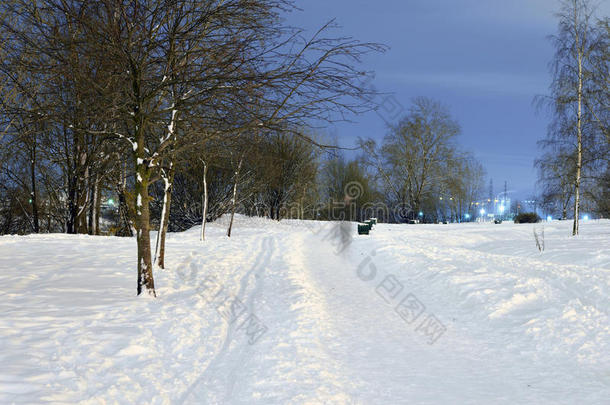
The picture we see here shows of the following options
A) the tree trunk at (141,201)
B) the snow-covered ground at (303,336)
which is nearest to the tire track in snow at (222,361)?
the snow-covered ground at (303,336)

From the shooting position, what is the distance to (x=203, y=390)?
3777 mm

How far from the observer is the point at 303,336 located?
17.4 feet

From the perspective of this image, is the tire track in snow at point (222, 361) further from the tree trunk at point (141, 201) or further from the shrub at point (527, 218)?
the shrub at point (527, 218)

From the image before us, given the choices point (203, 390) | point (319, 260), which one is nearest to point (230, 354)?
point (203, 390)

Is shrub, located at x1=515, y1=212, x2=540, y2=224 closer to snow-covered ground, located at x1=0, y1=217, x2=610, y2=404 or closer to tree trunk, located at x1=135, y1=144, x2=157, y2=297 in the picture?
snow-covered ground, located at x1=0, y1=217, x2=610, y2=404

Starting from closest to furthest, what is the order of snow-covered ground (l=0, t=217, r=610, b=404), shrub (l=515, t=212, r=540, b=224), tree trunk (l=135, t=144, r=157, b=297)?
1. snow-covered ground (l=0, t=217, r=610, b=404)
2. tree trunk (l=135, t=144, r=157, b=297)
3. shrub (l=515, t=212, r=540, b=224)

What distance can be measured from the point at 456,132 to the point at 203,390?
42971mm

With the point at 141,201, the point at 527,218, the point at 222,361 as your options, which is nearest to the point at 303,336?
the point at 222,361

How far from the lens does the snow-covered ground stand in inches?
146

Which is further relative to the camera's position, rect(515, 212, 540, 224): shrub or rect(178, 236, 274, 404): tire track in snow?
rect(515, 212, 540, 224): shrub

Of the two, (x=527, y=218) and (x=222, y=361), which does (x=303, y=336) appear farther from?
(x=527, y=218)

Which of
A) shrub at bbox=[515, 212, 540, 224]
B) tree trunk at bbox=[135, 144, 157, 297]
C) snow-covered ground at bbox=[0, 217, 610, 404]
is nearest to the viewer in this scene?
snow-covered ground at bbox=[0, 217, 610, 404]

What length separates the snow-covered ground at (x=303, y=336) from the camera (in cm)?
371

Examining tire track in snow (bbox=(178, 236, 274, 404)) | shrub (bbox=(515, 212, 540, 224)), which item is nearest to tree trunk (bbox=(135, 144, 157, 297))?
tire track in snow (bbox=(178, 236, 274, 404))
